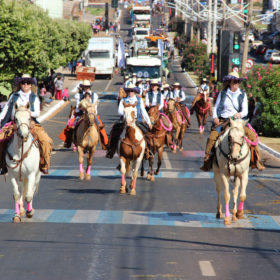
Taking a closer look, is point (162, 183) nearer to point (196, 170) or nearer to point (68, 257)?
point (196, 170)

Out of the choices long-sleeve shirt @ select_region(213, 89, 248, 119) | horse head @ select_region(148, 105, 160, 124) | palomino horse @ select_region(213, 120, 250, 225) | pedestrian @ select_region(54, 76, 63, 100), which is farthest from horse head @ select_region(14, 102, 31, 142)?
pedestrian @ select_region(54, 76, 63, 100)

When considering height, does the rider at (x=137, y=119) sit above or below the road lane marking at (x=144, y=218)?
above

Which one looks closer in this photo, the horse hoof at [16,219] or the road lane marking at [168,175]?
the horse hoof at [16,219]

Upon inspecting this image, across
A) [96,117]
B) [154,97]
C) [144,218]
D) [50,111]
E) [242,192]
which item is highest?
[154,97]

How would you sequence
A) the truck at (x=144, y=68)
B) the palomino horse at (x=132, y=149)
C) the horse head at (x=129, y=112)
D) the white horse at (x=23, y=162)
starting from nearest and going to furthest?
the white horse at (x=23, y=162), the horse head at (x=129, y=112), the palomino horse at (x=132, y=149), the truck at (x=144, y=68)

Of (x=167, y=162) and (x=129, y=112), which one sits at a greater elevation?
(x=129, y=112)

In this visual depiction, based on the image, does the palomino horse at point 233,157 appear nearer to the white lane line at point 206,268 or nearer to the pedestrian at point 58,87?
the white lane line at point 206,268

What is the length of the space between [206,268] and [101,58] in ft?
228

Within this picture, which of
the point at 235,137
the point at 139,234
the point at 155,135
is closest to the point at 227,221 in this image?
the point at 235,137

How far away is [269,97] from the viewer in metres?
33.8

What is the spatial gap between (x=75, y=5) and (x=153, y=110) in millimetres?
115673

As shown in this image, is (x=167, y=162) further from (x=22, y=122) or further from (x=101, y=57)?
(x=101, y=57)

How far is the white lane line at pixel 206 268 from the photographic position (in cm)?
973

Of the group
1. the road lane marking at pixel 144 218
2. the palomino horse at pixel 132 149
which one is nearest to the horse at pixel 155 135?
the palomino horse at pixel 132 149
